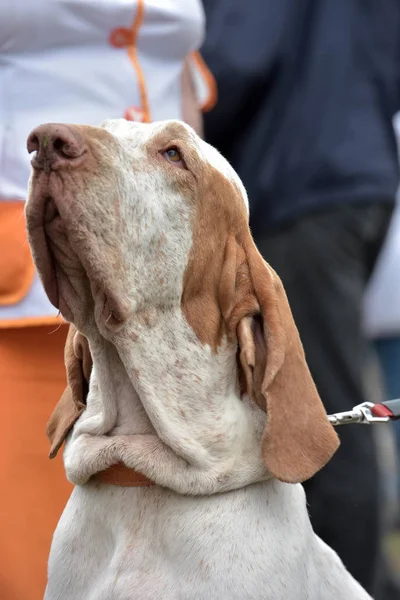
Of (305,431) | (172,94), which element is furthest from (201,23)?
(305,431)

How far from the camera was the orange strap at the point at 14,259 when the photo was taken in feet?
9.13

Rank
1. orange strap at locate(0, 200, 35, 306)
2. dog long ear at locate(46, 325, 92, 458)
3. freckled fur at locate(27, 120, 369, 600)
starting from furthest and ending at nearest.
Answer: orange strap at locate(0, 200, 35, 306) < dog long ear at locate(46, 325, 92, 458) < freckled fur at locate(27, 120, 369, 600)

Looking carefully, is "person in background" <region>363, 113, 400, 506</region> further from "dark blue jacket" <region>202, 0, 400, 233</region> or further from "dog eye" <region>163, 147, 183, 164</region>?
"dog eye" <region>163, 147, 183, 164</region>

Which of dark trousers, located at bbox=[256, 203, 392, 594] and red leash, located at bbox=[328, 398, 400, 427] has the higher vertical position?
red leash, located at bbox=[328, 398, 400, 427]

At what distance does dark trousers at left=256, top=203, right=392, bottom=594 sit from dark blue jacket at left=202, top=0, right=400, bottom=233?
14cm

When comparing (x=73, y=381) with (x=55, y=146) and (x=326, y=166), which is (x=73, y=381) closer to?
(x=55, y=146)

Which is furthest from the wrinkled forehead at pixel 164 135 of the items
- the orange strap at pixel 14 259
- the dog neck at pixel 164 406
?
the orange strap at pixel 14 259

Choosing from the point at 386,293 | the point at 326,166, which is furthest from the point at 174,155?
the point at 386,293

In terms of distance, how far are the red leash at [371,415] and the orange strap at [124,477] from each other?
1.78ft

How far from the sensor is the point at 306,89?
13.0 feet

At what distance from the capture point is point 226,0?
13.4 feet

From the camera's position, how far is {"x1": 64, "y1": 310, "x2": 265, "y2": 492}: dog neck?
2359mm

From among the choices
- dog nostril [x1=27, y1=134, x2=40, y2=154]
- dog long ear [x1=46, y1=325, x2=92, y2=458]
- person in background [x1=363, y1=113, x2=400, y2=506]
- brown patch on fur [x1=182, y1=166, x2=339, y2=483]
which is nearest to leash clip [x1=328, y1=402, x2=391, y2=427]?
brown patch on fur [x1=182, y1=166, x2=339, y2=483]

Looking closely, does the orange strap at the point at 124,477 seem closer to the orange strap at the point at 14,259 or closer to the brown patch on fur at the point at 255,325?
the brown patch on fur at the point at 255,325
